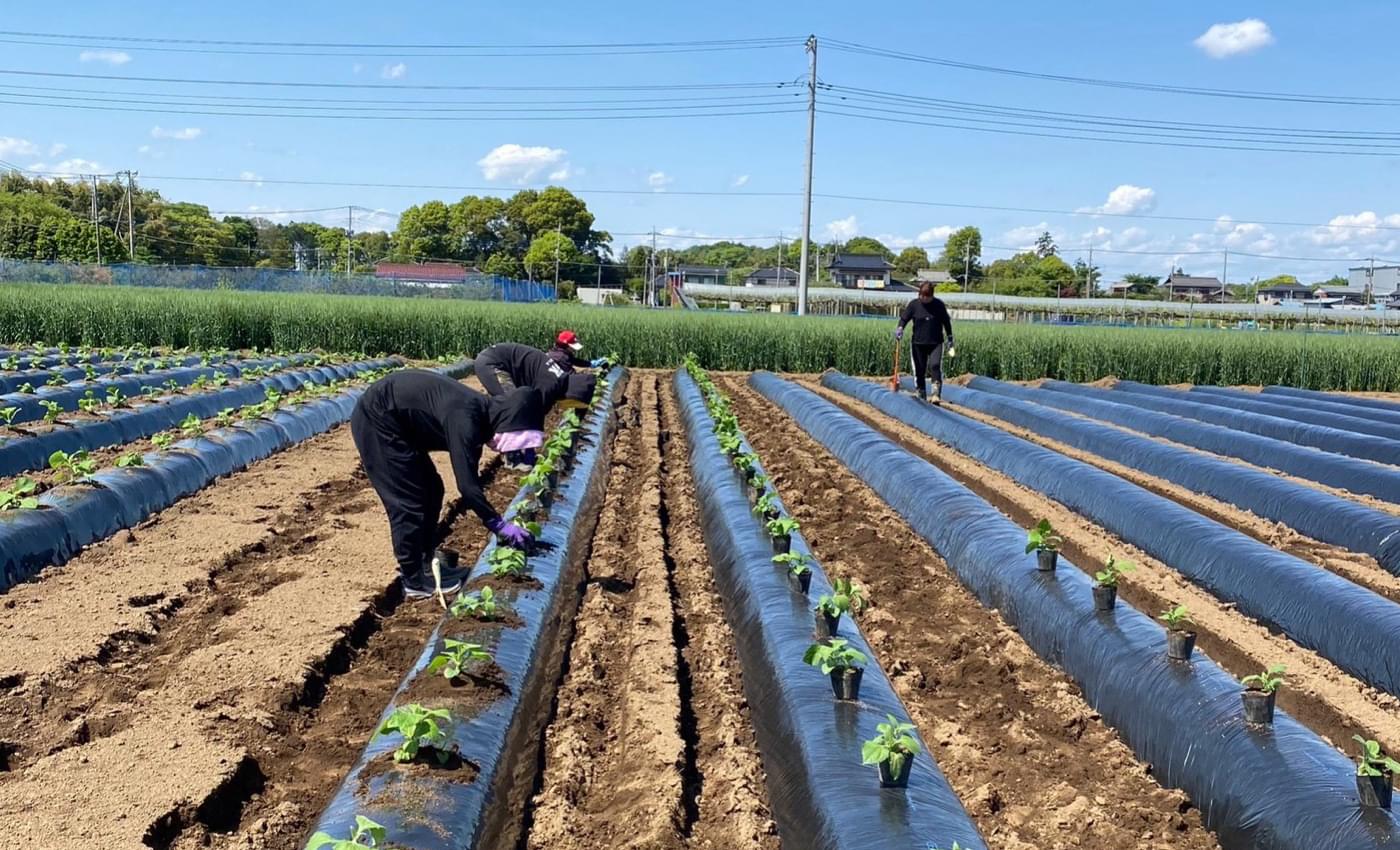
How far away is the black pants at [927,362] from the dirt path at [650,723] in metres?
8.60

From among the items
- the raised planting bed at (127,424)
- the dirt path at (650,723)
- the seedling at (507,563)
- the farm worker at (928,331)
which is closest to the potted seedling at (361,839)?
the dirt path at (650,723)

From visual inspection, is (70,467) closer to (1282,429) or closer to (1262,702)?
(1262,702)

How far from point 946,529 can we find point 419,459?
3714 millimetres

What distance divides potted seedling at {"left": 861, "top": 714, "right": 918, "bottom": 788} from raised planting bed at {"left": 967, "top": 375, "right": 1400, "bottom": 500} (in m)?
7.92

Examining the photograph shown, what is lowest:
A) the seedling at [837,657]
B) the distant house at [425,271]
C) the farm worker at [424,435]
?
the seedling at [837,657]

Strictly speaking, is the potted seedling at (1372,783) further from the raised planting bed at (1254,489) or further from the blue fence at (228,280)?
the blue fence at (228,280)

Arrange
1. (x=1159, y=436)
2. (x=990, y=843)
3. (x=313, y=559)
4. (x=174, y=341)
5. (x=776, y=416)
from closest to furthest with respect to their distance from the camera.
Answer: (x=990, y=843), (x=313, y=559), (x=1159, y=436), (x=776, y=416), (x=174, y=341)

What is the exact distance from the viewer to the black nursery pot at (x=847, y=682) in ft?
13.2

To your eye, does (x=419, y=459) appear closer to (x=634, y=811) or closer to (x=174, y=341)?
(x=634, y=811)

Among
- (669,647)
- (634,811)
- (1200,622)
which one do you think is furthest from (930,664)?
(634,811)

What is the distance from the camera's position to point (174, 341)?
24422 mm

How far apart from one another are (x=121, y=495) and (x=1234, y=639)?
729cm

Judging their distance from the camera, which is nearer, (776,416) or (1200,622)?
(1200,622)

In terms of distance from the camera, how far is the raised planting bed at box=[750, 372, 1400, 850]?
3.43m
